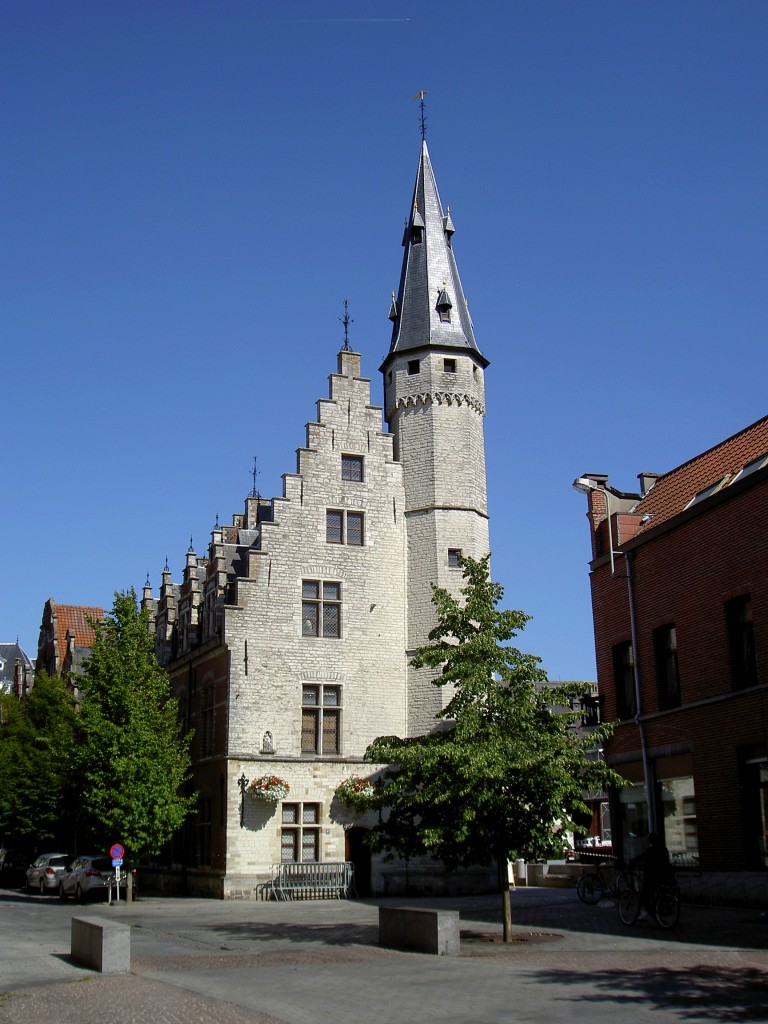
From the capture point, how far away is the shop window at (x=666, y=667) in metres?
23.8

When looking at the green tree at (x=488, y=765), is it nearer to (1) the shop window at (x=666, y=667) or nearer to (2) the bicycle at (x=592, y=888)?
(1) the shop window at (x=666, y=667)

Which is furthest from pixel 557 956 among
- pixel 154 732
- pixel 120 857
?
pixel 154 732

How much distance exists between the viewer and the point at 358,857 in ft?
108

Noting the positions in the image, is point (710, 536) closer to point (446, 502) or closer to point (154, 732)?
point (446, 502)

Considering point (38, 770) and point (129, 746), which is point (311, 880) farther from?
point (38, 770)

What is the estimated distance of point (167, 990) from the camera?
12.9 metres

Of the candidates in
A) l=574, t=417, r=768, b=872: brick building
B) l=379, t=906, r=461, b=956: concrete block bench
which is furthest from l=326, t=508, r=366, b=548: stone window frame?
l=379, t=906, r=461, b=956: concrete block bench

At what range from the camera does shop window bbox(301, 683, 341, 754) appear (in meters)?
33.6

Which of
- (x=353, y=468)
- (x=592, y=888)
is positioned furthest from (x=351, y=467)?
(x=592, y=888)

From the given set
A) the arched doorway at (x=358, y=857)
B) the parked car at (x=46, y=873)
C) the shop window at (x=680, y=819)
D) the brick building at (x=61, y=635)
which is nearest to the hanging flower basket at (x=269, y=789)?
the arched doorway at (x=358, y=857)

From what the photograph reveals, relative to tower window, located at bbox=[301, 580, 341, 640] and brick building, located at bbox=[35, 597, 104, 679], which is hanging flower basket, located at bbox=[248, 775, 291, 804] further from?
brick building, located at bbox=[35, 597, 104, 679]

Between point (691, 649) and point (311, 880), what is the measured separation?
14.7m

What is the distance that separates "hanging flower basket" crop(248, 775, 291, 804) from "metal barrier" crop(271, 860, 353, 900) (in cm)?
205

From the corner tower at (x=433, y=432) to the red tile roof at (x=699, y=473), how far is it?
8.51 m
